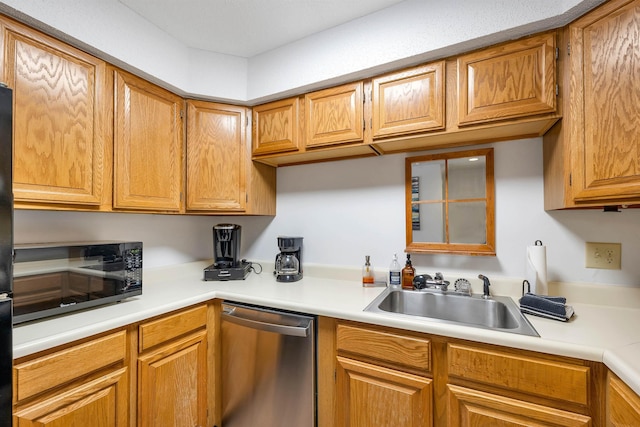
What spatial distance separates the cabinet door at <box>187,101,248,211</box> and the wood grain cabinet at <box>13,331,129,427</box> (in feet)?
2.96

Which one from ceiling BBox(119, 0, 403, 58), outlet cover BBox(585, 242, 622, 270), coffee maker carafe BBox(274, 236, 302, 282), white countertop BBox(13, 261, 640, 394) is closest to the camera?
white countertop BBox(13, 261, 640, 394)

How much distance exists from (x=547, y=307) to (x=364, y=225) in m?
1.00

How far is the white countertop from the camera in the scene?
0.88 m

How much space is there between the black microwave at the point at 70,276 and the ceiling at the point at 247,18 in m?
1.21

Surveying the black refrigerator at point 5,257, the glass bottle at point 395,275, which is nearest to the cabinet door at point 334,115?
the glass bottle at point 395,275

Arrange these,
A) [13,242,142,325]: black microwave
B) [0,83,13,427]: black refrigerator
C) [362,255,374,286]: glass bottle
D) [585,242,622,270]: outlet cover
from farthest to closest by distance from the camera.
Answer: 1. [362,255,374,286]: glass bottle
2. [585,242,622,270]: outlet cover
3. [13,242,142,325]: black microwave
4. [0,83,13,427]: black refrigerator

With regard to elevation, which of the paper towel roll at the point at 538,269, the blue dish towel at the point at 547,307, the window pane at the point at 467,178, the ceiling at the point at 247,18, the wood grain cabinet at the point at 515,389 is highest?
the ceiling at the point at 247,18

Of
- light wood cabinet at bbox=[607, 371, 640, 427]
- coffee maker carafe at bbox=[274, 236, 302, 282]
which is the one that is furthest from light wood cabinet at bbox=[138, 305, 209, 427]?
light wood cabinet at bbox=[607, 371, 640, 427]

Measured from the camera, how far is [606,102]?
3.40ft

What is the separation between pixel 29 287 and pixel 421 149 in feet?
6.29

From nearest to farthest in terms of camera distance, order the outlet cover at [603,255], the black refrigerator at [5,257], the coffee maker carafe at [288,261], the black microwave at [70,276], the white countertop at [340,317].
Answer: the black refrigerator at [5,257] → the white countertop at [340,317] → the black microwave at [70,276] → the outlet cover at [603,255] → the coffee maker carafe at [288,261]

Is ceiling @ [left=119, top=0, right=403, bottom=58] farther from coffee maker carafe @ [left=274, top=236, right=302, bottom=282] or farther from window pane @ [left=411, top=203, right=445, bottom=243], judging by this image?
coffee maker carafe @ [left=274, top=236, right=302, bottom=282]

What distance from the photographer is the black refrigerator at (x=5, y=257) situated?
26.8 inches

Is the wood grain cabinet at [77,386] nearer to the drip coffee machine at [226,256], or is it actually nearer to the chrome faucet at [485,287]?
the drip coffee machine at [226,256]
